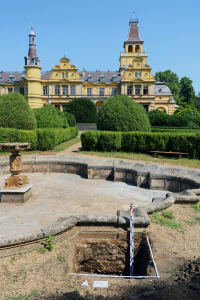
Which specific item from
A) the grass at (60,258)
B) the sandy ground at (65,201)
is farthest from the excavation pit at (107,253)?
the sandy ground at (65,201)

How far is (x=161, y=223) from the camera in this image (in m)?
4.43

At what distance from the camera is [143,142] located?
1288 centimetres

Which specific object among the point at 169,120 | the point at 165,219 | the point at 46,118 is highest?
the point at 169,120

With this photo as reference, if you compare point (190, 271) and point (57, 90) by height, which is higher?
point (57, 90)

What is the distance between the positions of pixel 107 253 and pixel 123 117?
10.8m

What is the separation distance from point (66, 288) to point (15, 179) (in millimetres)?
3691

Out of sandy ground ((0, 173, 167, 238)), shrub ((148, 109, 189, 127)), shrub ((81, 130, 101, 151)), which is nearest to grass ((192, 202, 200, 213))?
sandy ground ((0, 173, 167, 238))

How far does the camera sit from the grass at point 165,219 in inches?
172

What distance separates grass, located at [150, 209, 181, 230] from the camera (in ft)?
14.3

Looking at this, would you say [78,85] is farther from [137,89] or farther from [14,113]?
[14,113]

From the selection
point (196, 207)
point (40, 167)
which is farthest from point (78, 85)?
point (196, 207)

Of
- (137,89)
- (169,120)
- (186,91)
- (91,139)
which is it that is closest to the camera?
(91,139)

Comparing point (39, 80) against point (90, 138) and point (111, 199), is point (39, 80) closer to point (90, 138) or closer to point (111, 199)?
point (90, 138)

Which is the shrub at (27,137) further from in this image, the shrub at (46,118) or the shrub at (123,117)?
the shrub at (46,118)
